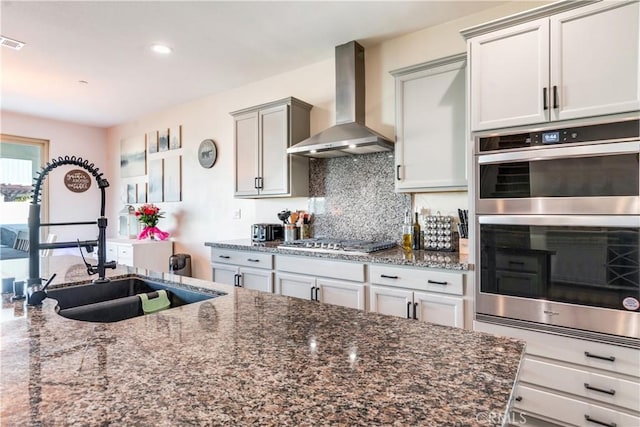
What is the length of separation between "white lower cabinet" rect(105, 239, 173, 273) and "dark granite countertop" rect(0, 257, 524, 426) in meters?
3.48

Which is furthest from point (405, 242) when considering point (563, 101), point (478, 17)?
point (478, 17)

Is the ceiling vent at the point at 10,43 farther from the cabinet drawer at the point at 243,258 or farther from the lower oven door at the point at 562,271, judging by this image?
the lower oven door at the point at 562,271

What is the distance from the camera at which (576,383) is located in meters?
1.72

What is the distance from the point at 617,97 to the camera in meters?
1.64

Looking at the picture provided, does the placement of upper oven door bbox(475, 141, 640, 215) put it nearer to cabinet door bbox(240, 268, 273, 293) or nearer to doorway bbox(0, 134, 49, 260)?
cabinet door bbox(240, 268, 273, 293)

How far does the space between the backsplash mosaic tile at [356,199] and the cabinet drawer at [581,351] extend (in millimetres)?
1249

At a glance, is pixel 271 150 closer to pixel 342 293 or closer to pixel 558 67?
pixel 342 293

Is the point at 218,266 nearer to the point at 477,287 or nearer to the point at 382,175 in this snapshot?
the point at 382,175

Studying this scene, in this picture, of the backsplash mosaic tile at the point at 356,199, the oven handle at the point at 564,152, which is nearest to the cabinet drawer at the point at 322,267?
the backsplash mosaic tile at the point at 356,199

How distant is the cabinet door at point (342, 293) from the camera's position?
2388mm

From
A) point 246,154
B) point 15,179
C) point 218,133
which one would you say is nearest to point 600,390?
point 246,154

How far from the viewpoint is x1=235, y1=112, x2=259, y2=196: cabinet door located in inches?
135

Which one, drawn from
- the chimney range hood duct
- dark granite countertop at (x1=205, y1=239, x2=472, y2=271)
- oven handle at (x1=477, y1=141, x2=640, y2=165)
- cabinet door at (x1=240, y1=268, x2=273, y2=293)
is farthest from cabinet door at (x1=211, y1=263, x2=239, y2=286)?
oven handle at (x1=477, y1=141, x2=640, y2=165)

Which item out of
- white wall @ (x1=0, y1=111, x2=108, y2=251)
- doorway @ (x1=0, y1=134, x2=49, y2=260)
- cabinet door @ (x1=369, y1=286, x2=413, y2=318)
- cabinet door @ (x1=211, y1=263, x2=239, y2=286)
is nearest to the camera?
cabinet door @ (x1=369, y1=286, x2=413, y2=318)
